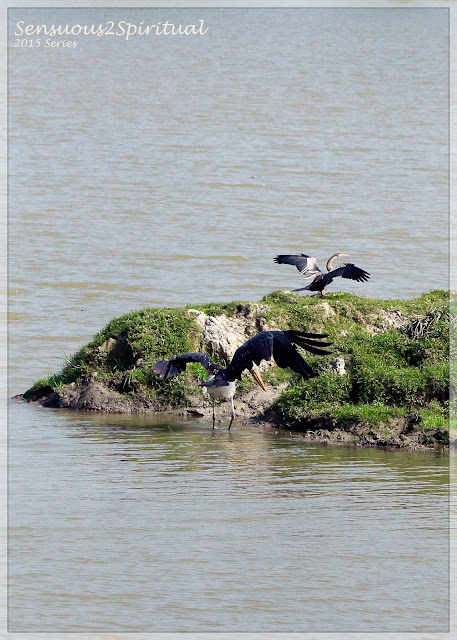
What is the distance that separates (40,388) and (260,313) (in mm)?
2253

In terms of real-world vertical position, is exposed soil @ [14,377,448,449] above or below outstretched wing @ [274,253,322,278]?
below

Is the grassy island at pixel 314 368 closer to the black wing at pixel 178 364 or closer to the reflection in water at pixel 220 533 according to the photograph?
the reflection in water at pixel 220 533

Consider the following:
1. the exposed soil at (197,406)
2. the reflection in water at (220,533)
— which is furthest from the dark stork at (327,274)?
the reflection in water at (220,533)

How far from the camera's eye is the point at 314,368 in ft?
32.1

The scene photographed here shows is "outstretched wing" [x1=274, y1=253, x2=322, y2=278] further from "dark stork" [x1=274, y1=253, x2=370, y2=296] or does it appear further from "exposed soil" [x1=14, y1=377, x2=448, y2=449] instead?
"exposed soil" [x1=14, y1=377, x2=448, y2=449]

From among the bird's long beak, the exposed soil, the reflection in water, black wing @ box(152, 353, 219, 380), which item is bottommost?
the reflection in water

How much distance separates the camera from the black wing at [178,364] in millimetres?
9359

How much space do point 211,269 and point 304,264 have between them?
365 centimetres

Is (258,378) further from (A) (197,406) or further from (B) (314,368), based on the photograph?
(A) (197,406)

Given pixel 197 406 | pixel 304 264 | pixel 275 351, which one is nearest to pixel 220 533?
pixel 275 351

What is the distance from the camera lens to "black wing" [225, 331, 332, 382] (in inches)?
351

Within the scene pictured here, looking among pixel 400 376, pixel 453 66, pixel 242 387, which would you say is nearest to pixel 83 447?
pixel 242 387

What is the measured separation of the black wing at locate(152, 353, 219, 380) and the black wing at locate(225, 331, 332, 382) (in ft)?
1.14

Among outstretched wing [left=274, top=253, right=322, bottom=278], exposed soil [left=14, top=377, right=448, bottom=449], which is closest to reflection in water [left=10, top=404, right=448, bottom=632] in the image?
exposed soil [left=14, top=377, right=448, bottom=449]
